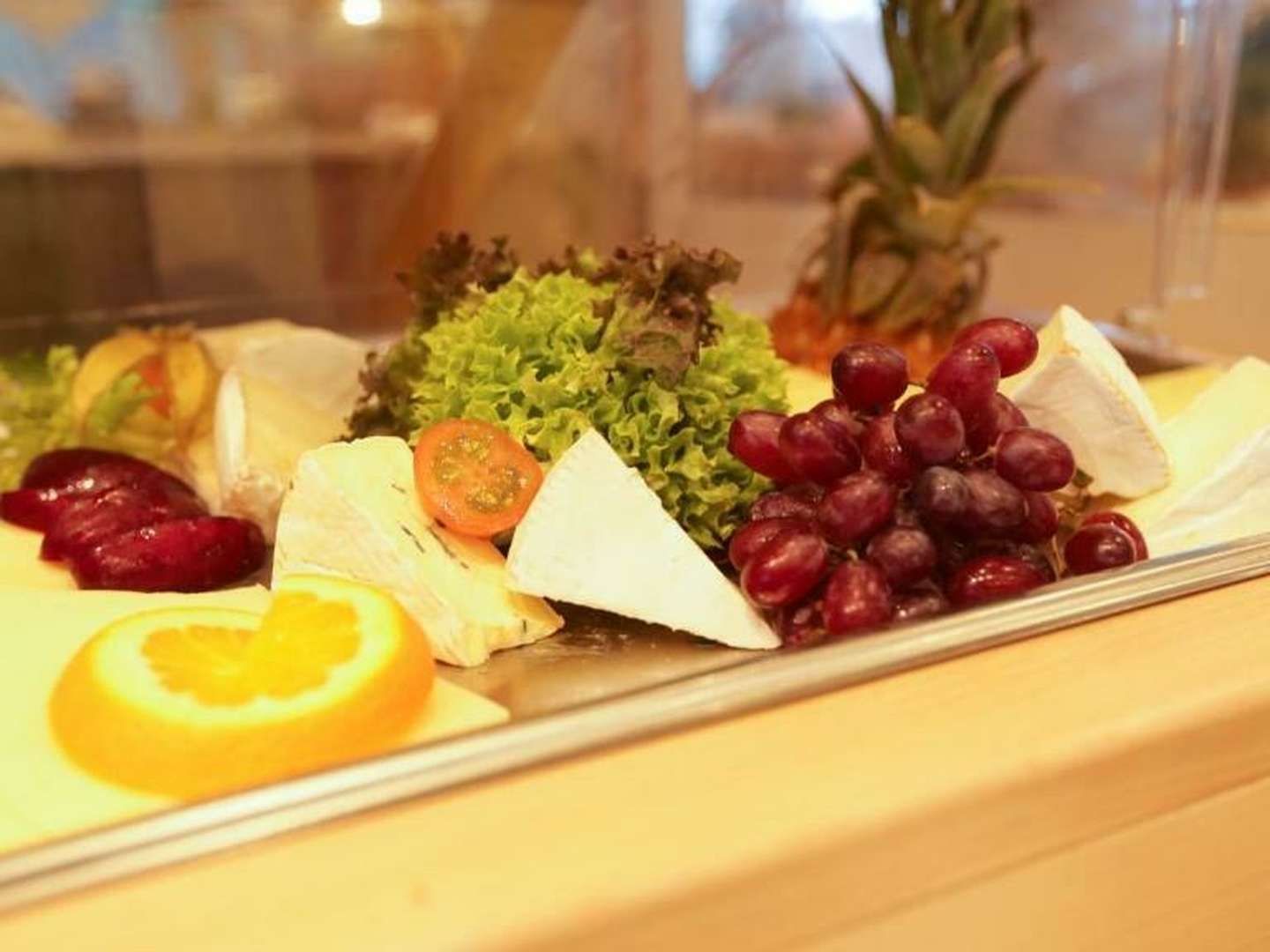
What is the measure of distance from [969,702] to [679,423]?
0.37m

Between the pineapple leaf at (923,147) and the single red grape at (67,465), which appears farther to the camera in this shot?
the pineapple leaf at (923,147)

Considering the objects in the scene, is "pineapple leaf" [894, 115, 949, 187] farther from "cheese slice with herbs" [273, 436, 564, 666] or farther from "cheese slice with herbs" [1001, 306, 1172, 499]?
"cheese slice with herbs" [273, 436, 564, 666]

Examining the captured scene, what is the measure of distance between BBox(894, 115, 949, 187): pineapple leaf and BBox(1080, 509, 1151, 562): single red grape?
27.2 inches

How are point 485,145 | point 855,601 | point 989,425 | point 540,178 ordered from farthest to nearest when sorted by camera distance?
point 540,178
point 485,145
point 989,425
point 855,601

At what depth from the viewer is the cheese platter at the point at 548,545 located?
0.68 meters

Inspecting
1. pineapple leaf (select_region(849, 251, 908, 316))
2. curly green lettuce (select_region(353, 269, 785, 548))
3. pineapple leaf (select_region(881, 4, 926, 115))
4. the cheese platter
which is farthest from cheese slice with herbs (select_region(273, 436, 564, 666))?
pineapple leaf (select_region(881, 4, 926, 115))

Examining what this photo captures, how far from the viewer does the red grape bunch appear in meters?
0.86

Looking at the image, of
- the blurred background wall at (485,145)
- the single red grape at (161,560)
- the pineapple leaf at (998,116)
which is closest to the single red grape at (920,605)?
the single red grape at (161,560)

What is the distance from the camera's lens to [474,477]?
0.94 meters

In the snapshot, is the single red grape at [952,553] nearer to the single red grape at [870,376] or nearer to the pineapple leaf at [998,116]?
the single red grape at [870,376]

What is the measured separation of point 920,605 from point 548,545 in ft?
0.79

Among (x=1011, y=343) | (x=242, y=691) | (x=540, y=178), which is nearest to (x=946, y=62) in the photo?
(x=1011, y=343)

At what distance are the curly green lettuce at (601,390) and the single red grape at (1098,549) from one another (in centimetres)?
22

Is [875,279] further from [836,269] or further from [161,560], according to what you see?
[161,560]
